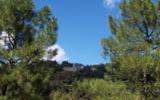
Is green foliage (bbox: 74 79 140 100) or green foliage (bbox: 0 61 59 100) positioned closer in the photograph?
green foliage (bbox: 74 79 140 100)

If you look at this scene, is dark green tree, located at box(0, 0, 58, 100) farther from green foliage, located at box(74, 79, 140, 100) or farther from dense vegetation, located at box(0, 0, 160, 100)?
green foliage, located at box(74, 79, 140, 100)

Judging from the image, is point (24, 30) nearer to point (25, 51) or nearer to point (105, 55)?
point (25, 51)

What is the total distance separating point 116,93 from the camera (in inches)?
720

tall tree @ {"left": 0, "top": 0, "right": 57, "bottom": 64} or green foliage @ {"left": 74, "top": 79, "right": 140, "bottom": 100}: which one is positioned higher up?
tall tree @ {"left": 0, "top": 0, "right": 57, "bottom": 64}

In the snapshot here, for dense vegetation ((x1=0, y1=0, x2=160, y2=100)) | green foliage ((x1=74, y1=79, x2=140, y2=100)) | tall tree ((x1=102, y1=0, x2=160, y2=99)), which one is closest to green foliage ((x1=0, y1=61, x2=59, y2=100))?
dense vegetation ((x1=0, y1=0, x2=160, y2=100))

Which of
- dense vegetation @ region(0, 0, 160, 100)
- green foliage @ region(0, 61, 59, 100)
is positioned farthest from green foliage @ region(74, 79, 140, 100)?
green foliage @ region(0, 61, 59, 100)

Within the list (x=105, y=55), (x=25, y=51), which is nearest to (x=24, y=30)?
(x=25, y=51)

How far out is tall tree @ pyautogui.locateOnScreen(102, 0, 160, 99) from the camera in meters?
17.9

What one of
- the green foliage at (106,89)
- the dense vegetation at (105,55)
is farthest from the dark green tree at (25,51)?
the green foliage at (106,89)

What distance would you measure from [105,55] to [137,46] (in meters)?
2.09

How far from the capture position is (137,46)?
1934 centimetres

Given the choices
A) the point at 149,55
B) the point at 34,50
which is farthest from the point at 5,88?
the point at 149,55

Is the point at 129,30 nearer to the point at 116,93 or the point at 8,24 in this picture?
the point at 116,93

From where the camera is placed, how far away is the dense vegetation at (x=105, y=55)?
18.2m
